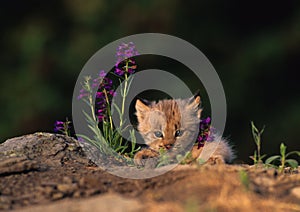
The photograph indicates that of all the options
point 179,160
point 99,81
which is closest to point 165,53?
point 99,81

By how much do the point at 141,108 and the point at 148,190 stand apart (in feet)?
6.54

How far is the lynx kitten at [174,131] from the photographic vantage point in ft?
16.3

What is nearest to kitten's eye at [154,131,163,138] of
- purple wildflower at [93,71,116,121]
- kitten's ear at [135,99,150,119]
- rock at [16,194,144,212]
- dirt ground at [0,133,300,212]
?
kitten's ear at [135,99,150,119]

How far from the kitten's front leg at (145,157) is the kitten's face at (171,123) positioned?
0.31ft

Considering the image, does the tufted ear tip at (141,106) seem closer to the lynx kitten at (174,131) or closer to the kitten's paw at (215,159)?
the lynx kitten at (174,131)

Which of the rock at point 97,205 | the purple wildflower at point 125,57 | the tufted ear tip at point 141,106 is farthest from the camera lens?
the tufted ear tip at point 141,106

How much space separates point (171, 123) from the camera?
16.8ft

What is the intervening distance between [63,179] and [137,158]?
110 centimetres

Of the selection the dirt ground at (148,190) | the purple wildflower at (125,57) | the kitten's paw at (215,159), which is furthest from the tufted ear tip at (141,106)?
the dirt ground at (148,190)

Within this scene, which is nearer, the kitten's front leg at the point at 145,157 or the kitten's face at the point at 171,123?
the kitten's front leg at the point at 145,157

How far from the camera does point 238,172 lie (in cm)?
381

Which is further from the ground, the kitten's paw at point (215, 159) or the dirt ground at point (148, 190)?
the kitten's paw at point (215, 159)

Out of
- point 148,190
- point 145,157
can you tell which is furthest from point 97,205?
point 145,157

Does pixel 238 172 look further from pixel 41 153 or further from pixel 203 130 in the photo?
pixel 41 153
